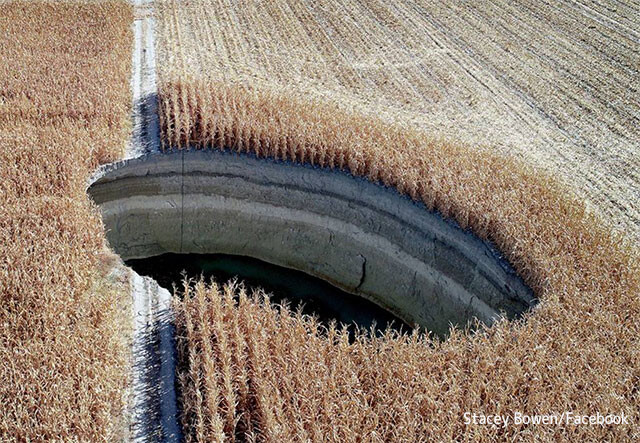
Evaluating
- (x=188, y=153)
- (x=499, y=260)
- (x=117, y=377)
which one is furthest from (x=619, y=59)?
(x=117, y=377)

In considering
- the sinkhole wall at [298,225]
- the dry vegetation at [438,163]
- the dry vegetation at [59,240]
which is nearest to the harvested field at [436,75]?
the dry vegetation at [438,163]

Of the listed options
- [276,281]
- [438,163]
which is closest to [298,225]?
[276,281]

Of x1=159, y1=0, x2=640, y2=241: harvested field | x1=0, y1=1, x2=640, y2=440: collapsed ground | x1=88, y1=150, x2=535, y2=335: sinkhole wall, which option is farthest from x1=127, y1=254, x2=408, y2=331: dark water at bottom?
x1=159, y1=0, x2=640, y2=241: harvested field

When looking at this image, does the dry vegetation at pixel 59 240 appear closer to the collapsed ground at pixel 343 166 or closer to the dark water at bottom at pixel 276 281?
the collapsed ground at pixel 343 166

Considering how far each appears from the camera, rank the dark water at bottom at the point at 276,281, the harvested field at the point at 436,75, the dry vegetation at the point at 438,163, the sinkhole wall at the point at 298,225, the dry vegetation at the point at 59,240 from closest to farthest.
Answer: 1. the dry vegetation at the point at 59,240
2. the dry vegetation at the point at 438,163
3. the sinkhole wall at the point at 298,225
4. the dark water at bottom at the point at 276,281
5. the harvested field at the point at 436,75

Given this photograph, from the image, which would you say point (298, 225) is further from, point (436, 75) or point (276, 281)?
point (436, 75)

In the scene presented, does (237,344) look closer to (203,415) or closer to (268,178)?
(203,415)
